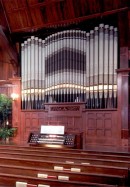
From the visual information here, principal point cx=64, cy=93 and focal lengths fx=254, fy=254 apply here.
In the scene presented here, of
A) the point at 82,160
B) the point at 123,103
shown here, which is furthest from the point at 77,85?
the point at 82,160

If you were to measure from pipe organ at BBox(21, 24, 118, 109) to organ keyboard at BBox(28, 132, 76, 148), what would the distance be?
1.08 meters

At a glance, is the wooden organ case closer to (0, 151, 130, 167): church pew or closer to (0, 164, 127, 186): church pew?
(0, 151, 130, 167): church pew

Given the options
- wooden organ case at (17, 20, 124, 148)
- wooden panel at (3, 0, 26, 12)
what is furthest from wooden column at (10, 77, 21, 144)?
wooden panel at (3, 0, 26, 12)

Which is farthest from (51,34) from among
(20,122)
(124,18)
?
(20,122)

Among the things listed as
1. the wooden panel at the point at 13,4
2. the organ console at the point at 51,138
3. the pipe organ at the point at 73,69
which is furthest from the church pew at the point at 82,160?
the wooden panel at the point at 13,4

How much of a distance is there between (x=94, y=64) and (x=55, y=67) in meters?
1.25

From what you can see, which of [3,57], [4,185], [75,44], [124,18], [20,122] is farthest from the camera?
[3,57]

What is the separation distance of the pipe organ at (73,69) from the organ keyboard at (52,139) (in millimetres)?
1080

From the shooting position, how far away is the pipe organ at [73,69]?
290 inches

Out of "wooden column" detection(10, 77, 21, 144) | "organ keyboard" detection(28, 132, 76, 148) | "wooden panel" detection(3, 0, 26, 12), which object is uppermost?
"wooden panel" detection(3, 0, 26, 12)

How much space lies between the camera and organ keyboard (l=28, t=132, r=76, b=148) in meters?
6.93

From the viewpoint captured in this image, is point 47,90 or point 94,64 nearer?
point 94,64

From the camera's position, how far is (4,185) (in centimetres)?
328

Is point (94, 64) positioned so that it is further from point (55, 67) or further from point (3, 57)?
point (3, 57)
